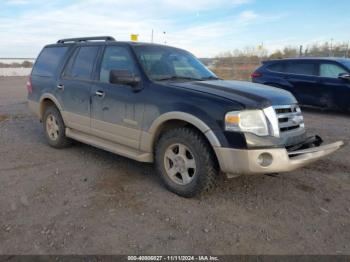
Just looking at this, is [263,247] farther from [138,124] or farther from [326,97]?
[326,97]

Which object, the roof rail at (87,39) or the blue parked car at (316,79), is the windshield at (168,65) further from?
the blue parked car at (316,79)

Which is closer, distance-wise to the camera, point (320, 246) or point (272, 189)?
point (320, 246)

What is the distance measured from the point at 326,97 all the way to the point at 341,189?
6.21 metres

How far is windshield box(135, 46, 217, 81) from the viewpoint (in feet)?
14.8

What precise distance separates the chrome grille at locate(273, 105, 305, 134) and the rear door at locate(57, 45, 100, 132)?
2.76 m

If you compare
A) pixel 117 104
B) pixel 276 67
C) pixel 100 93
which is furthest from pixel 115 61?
pixel 276 67

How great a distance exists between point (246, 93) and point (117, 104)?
174 centimetres

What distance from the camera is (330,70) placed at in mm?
9906

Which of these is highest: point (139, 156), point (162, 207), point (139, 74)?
point (139, 74)

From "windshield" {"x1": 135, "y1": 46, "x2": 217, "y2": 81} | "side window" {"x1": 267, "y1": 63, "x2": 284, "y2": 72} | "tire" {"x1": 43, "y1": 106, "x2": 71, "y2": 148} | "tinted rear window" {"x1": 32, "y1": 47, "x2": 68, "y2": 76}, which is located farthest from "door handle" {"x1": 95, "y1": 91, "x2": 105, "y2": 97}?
"side window" {"x1": 267, "y1": 63, "x2": 284, "y2": 72}

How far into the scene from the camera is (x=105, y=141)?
496 centimetres

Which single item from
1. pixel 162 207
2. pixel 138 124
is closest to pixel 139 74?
pixel 138 124

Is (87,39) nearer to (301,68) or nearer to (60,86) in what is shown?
(60,86)

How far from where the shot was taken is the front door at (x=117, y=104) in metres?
4.41
